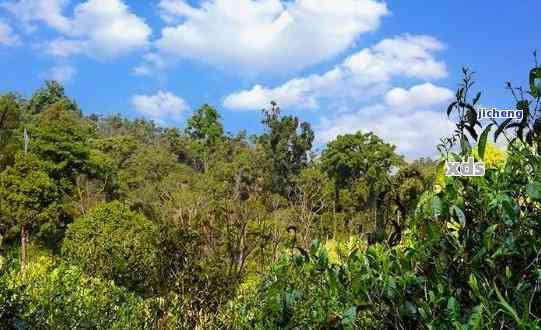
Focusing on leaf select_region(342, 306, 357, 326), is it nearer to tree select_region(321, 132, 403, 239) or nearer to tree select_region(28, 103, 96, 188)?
tree select_region(28, 103, 96, 188)

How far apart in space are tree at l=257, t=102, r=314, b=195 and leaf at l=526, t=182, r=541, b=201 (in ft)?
127

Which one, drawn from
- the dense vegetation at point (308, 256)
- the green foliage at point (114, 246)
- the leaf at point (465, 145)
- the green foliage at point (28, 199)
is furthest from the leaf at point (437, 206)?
the green foliage at point (28, 199)

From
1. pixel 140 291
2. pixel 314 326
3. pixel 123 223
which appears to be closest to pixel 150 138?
pixel 123 223

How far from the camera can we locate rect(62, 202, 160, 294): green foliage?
13422mm

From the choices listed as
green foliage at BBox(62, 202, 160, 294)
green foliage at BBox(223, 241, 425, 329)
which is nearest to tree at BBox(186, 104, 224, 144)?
green foliage at BBox(62, 202, 160, 294)

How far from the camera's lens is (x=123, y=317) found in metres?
7.27

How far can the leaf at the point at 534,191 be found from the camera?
1142 mm

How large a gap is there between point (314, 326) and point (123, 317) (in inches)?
246

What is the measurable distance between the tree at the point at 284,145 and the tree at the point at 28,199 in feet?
56.6

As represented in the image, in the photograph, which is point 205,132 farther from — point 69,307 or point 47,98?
point 69,307

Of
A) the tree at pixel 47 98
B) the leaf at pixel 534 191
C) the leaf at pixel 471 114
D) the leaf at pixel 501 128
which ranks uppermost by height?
the tree at pixel 47 98

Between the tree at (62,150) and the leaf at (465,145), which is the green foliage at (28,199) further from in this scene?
the leaf at (465,145)

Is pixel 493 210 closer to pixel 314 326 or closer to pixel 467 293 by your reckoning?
pixel 467 293

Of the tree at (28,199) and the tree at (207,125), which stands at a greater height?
the tree at (207,125)
